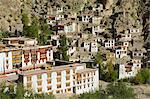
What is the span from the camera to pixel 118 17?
41688mm

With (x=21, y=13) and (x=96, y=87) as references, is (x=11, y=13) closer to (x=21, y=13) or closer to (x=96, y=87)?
(x=21, y=13)

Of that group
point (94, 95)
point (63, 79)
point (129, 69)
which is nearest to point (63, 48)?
point (129, 69)

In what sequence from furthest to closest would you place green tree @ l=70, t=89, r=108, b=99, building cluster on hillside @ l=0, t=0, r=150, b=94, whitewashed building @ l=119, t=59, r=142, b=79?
whitewashed building @ l=119, t=59, r=142, b=79
building cluster on hillside @ l=0, t=0, r=150, b=94
green tree @ l=70, t=89, r=108, b=99

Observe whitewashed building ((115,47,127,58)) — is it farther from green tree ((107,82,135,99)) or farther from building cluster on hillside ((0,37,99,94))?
green tree ((107,82,135,99))

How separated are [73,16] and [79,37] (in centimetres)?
365

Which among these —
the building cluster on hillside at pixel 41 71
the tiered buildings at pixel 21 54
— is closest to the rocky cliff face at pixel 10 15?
the tiered buildings at pixel 21 54

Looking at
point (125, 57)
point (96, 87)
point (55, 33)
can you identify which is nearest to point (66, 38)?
point (55, 33)

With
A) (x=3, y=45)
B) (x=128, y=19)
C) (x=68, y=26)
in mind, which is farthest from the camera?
(x=128, y=19)

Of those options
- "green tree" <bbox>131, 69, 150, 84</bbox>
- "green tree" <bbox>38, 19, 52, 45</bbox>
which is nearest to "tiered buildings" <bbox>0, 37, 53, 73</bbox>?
"green tree" <bbox>38, 19, 52, 45</bbox>

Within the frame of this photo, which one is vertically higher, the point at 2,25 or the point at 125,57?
the point at 2,25

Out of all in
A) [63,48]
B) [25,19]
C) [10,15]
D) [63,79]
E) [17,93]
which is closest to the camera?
[17,93]

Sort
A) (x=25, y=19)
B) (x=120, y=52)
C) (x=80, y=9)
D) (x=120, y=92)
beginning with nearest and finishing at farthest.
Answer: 1. (x=120, y=92)
2. (x=120, y=52)
3. (x=25, y=19)
4. (x=80, y=9)

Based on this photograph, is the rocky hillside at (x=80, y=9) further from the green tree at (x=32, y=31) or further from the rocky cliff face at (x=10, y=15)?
the green tree at (x=32, y=31)

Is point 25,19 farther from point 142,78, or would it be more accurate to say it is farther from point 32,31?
point 142,78
